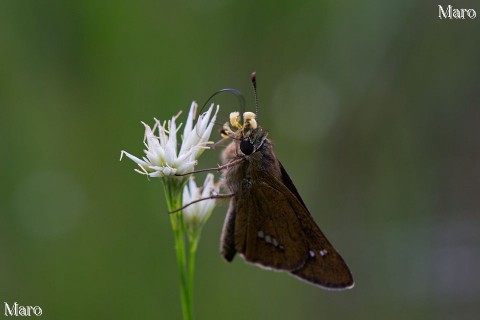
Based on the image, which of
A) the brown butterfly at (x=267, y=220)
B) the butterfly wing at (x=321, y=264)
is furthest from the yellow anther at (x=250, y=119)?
the butterfly wing at (x=321, y=264)

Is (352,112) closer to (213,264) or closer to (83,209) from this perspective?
(213,264)

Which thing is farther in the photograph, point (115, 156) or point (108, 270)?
point (115, 156)

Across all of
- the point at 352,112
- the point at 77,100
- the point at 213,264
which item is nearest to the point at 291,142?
the point at 352,112

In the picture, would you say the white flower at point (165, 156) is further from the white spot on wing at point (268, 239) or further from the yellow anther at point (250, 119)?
the white spot on wing at point (268, 239)

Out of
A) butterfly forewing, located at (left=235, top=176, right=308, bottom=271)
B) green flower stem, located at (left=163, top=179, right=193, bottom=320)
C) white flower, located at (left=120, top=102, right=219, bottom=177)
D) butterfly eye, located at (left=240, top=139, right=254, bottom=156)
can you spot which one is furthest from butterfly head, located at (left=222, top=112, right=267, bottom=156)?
green flower stem, located at (left=163, top=179, right=193, bottom=320)

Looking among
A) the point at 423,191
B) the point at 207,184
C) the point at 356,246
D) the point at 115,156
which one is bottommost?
the point at 356,246

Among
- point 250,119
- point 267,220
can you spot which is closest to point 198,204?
point 267,220

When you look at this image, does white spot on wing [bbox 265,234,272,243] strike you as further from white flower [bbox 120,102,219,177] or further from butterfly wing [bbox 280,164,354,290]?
white flower [bbox 120,102,219,177]
